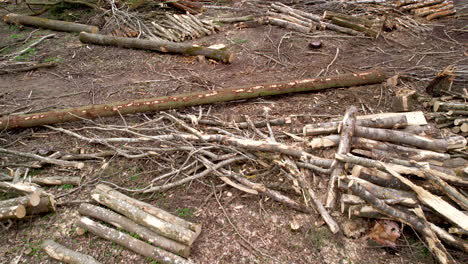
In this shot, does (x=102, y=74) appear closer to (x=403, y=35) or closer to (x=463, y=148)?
(x=463, y=148)

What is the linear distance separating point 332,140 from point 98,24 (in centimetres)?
868

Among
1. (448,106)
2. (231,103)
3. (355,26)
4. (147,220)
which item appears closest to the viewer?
(147,220)

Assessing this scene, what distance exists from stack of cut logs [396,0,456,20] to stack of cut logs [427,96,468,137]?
226 inches

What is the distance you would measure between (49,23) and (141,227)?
919 cm

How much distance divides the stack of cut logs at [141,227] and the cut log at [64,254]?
272 mm

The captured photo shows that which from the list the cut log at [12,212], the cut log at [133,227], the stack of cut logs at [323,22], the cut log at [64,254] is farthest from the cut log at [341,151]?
the stack of cut logs at [323,22]

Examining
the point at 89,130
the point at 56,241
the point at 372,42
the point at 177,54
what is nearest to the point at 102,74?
the point at 177,54

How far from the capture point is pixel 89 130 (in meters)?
5.21

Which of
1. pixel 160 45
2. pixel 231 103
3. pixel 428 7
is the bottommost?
pixel 231 103

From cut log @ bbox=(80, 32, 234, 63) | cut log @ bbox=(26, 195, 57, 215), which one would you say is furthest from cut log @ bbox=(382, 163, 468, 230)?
cut log @ bbox=(80, 32, 234, 63)

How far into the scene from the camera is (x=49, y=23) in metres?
9.62

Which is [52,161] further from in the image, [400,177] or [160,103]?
[400,177]

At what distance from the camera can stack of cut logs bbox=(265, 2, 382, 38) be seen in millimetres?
8406

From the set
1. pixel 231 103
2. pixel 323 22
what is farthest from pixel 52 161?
pixel 323 22
